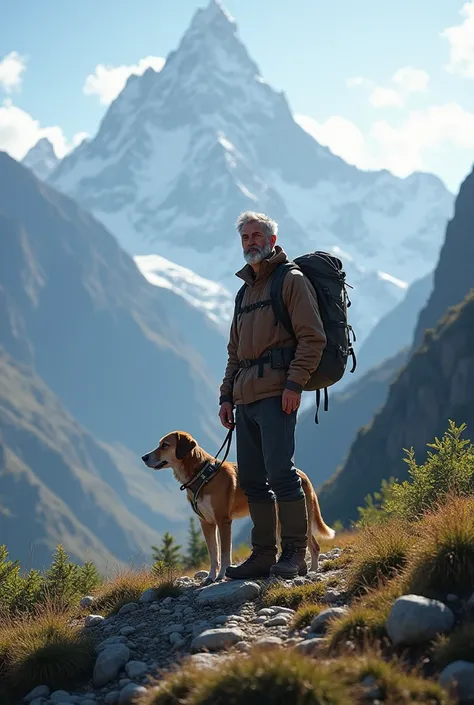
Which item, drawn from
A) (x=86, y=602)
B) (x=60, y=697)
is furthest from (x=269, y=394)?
(x=86, y=602)

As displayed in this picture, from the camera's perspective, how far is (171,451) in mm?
10477

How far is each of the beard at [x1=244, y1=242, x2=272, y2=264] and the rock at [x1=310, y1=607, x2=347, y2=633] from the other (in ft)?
12.4

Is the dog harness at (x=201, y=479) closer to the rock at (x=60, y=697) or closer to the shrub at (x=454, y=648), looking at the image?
the rock at (x=60, y=697)

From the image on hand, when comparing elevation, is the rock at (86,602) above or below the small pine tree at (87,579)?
below

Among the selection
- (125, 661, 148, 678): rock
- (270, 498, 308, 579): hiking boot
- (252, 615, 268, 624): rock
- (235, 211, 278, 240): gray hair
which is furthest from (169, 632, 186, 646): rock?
(235, 211, 278, 240): gray hair

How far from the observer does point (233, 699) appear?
16.9ft

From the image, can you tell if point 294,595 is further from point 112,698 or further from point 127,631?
point 112,698

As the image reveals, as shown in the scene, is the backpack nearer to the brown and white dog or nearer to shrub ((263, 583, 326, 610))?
shrub ((263, 583, 326, 610))

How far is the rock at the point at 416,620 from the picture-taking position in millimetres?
6047

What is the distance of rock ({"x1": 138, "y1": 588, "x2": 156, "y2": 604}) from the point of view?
31.9 feet

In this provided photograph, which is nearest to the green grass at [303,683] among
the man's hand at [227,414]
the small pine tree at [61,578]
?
the man's hand at [227,414]

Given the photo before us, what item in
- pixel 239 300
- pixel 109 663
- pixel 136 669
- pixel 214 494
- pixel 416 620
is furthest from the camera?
pixel 214 494

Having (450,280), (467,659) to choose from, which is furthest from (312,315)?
(450,280)

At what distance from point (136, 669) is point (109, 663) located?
32 centimetres
